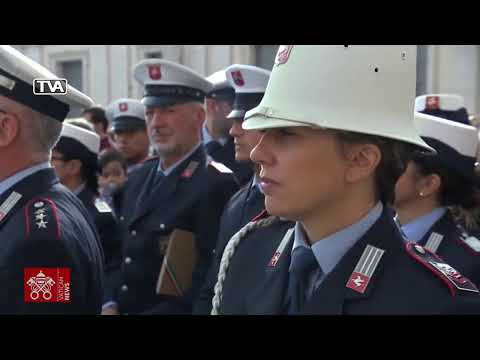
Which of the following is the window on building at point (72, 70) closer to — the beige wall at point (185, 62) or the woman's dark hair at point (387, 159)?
the beige wall at point (185, 62)

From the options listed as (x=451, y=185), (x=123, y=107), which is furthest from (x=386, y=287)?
(x=123, y=107)

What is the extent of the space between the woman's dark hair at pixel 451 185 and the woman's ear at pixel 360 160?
1560 mm

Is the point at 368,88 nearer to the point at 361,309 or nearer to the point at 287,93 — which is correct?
the point at 287,93

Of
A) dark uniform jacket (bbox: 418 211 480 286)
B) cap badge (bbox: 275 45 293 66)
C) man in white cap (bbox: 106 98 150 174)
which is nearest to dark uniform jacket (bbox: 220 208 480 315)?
cap badge (bbox: 275 45 293 66)

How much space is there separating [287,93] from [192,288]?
2140 millimetres

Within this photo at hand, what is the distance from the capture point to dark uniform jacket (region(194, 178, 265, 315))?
3473mm

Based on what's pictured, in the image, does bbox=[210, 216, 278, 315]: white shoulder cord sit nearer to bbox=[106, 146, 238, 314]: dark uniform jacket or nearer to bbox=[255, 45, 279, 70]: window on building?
bbox=[106, 146, 238, 314]: dark uniform jacket

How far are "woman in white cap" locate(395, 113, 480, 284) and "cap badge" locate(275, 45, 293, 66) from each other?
4.95 feet

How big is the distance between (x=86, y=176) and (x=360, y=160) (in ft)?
10.3

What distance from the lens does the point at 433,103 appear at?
4305 mm

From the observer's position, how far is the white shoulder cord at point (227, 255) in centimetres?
229

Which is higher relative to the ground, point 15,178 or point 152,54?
point 152,54

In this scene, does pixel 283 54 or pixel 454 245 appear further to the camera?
pixel 454 245

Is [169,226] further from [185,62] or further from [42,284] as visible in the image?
[185,62]
